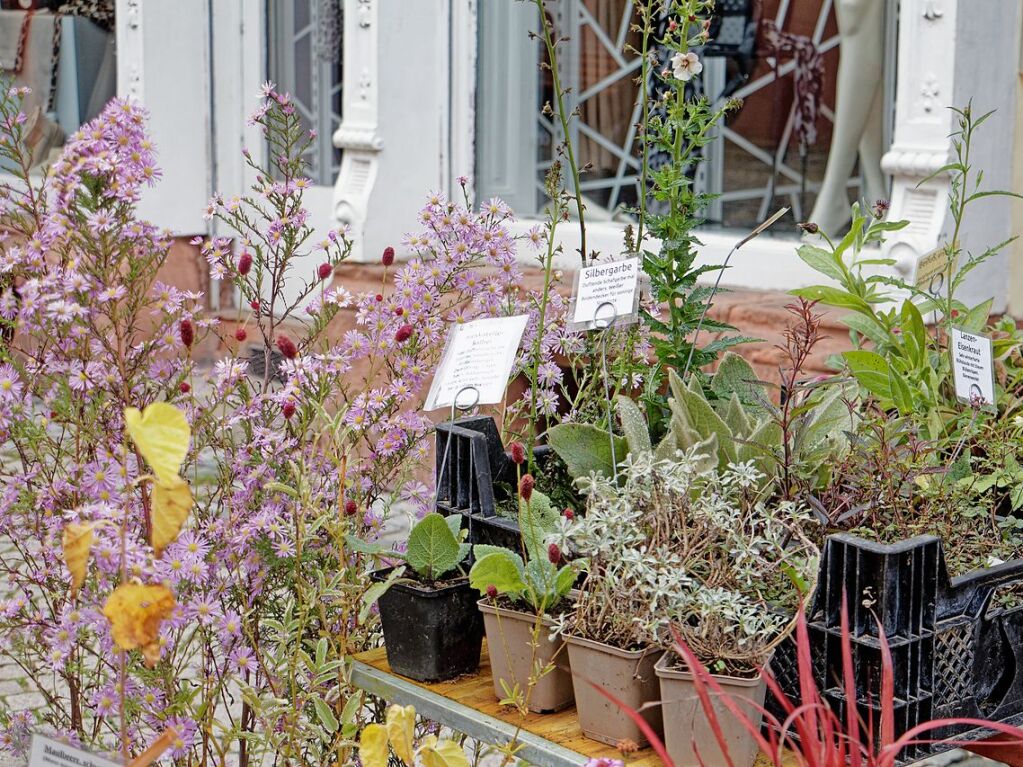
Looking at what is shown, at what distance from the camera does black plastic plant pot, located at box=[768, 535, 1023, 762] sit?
1625 mm

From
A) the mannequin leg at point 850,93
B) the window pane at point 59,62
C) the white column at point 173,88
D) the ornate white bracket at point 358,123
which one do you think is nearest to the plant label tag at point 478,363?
the mannequin leg at point 850,93

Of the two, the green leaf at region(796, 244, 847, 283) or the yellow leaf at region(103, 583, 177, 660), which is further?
the green leaf at region(796, 244, 847, 283)

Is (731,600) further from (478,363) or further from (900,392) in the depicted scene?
(900,392)

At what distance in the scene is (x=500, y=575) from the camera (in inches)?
69.7

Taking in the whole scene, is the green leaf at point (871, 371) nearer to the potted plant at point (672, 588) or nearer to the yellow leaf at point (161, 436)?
the potted plant at point (672, 588)

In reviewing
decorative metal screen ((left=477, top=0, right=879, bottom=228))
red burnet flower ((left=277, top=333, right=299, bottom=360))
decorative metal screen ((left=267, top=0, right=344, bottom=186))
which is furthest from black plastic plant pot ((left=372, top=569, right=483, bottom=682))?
decorative metal screen ((left=267, top=0, right=344, bottom=186))

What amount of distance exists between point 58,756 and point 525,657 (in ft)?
2.01

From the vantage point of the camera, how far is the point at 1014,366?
2619mm

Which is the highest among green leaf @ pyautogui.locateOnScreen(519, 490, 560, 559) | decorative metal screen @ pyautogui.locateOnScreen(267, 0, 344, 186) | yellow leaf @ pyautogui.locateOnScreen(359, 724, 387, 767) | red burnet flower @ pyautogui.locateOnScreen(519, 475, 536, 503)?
decorative metal screen @ pyautogui.locateOnScreen(267, 0, 344, 186)

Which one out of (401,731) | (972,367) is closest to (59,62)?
(972,367)

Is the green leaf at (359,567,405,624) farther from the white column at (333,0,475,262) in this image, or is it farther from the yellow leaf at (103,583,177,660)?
the white column at (333,0,475,262)

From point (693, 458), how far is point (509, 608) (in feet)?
1.05

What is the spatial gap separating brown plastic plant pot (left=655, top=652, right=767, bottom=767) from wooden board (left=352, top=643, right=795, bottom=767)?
1.8 inches

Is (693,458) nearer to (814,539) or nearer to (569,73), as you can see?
(814,539)
